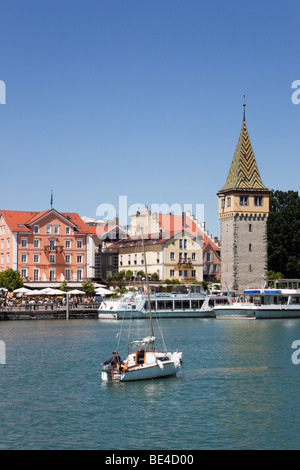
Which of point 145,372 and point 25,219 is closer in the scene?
point 145,372

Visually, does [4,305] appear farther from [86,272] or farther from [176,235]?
[176,235]

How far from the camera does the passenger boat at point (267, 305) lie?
9031 centimetres

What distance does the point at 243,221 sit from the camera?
108m

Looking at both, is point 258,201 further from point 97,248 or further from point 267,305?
point 97,248

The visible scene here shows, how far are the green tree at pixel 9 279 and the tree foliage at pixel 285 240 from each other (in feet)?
125

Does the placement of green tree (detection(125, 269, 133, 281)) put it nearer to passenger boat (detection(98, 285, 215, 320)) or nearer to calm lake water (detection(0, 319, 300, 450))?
passenger boat (detection(98, 285, 215, 320))

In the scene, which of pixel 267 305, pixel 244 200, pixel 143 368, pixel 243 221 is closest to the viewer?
pixel 143 368

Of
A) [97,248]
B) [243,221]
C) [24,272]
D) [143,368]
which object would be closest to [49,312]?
[24,272]

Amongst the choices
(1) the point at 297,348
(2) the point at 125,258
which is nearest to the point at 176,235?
(2) the point at 125,258

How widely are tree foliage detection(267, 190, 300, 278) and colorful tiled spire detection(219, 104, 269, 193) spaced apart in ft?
18.7

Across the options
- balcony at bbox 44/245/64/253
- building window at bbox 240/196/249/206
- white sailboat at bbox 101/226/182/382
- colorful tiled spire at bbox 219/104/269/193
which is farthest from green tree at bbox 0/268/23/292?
white sailboat at bbox 101/226/182/382

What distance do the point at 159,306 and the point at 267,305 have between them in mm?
12670

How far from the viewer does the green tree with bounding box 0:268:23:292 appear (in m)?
93.3

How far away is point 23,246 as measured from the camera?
102 metres
